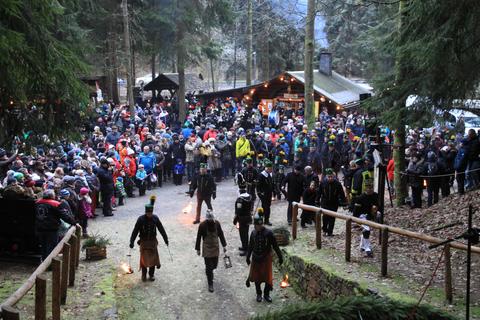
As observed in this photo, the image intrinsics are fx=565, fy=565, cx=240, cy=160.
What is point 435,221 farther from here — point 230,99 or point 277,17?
point 277,17

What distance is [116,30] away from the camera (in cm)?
3359

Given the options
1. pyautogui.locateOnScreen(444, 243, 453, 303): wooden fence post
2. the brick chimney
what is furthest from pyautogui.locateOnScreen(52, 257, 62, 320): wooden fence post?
the brick chimney

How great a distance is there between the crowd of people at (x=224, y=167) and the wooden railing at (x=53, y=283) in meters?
1.06

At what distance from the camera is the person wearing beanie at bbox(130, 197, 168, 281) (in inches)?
463

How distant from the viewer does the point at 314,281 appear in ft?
37.4

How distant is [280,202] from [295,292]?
6.63 m

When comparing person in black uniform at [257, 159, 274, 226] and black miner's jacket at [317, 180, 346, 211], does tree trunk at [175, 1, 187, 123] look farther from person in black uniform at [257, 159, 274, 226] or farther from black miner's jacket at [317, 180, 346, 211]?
black miner's jacket at [317, 180, 346, 211]

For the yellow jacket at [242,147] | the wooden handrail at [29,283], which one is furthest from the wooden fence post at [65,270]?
the yellow jacket at [242,147]

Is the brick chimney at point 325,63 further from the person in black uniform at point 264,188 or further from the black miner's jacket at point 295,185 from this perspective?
the person in black uniform at point 264,188

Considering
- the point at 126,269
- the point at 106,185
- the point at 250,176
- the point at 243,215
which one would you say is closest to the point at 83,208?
the point at 106,185

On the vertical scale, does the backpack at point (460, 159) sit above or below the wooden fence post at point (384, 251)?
above

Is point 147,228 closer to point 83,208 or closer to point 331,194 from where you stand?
point 83,208

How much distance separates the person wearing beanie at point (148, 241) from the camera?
1176cm

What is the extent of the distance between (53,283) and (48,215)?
3.07m
